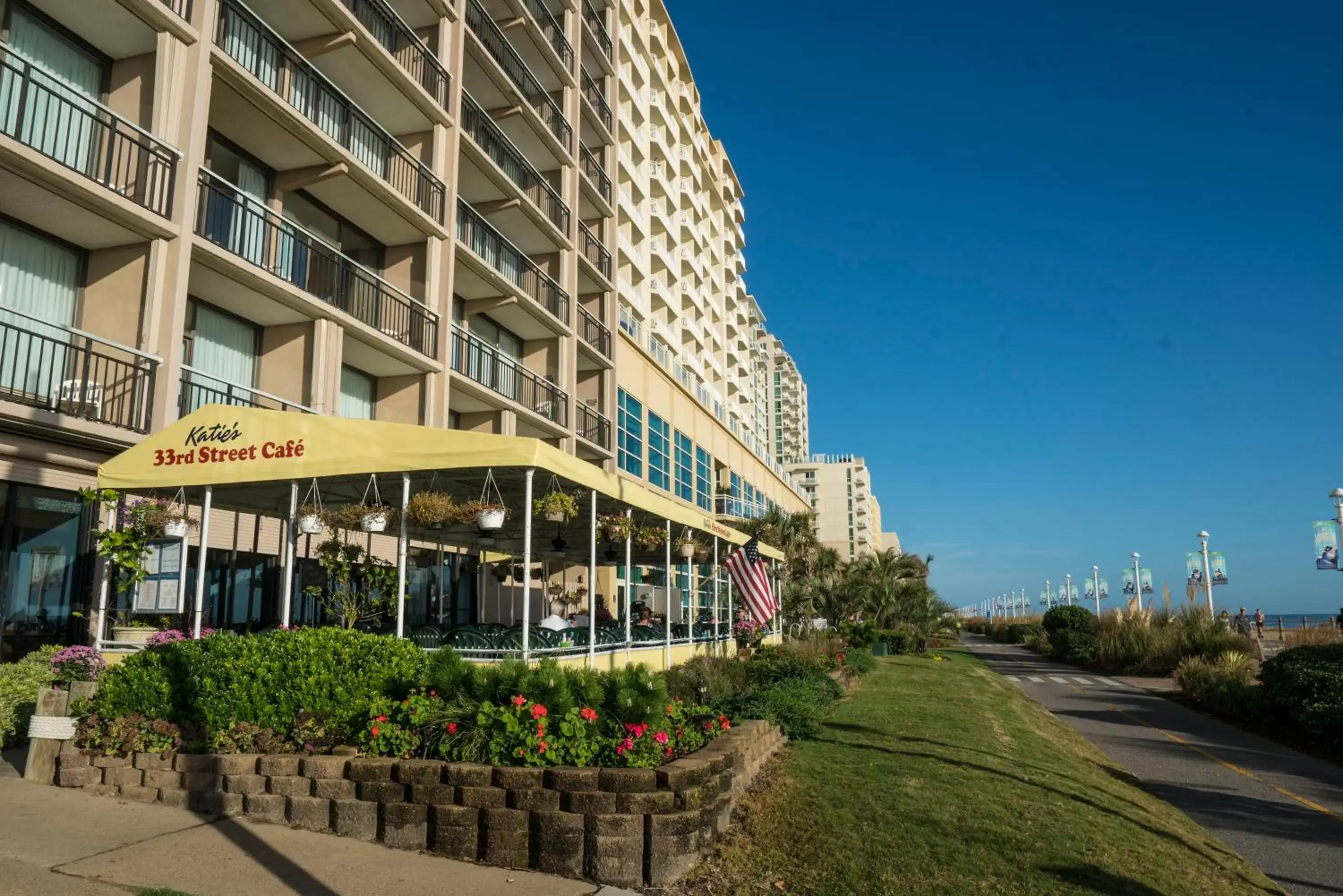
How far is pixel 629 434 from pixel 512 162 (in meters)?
11.0

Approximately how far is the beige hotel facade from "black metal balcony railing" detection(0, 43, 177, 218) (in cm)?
6

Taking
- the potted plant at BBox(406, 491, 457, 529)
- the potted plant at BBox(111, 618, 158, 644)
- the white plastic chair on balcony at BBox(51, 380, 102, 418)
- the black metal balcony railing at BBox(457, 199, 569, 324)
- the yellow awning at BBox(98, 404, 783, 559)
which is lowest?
the potted plant at BBox(111, 618, 158, 644)

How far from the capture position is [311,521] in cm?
1133

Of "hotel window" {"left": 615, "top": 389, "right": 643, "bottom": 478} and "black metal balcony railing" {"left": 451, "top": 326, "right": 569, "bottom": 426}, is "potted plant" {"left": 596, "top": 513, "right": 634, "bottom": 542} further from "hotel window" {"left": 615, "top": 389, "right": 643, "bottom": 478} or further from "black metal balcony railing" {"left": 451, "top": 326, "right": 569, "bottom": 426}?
"hotel window" {"left": 615, "top": 389, "right": 643, "bottom": 478}

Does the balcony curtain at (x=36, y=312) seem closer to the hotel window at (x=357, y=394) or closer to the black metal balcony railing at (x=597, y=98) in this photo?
the hotel window at (x=357, y=394)

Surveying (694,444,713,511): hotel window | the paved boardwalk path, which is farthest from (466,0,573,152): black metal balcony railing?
the paved boardwalk path

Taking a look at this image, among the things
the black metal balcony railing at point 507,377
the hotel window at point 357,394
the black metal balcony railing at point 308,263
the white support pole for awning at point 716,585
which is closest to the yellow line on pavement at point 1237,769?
the white support pole for awning at point 716,585

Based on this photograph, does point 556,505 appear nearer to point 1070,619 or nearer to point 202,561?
point 202,561

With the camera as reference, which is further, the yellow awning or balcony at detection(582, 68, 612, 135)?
balcony at detection(582, 68, 612, 135)

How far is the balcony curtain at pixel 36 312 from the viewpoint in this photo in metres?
12.3

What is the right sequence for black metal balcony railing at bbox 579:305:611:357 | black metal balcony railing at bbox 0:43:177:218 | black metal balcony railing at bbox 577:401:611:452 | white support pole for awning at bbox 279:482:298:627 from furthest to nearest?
black metal balcony railing at bbox 579:305:611:357 → black metal balcony railing at bbox 577:401:611:452 → black metal balcony railing at bbox 0:43:177:218 → white support pole for awning at bbox 279:482:298:627

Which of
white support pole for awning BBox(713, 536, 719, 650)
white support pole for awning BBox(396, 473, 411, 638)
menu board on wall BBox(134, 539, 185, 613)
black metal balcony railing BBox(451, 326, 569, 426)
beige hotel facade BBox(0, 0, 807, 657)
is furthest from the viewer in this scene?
black metal balcony railing BBox(451, 326, 569, 426)

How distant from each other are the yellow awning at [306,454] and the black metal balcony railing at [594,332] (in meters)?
20.0

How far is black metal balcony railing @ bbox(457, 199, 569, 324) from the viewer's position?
80.6 feet
